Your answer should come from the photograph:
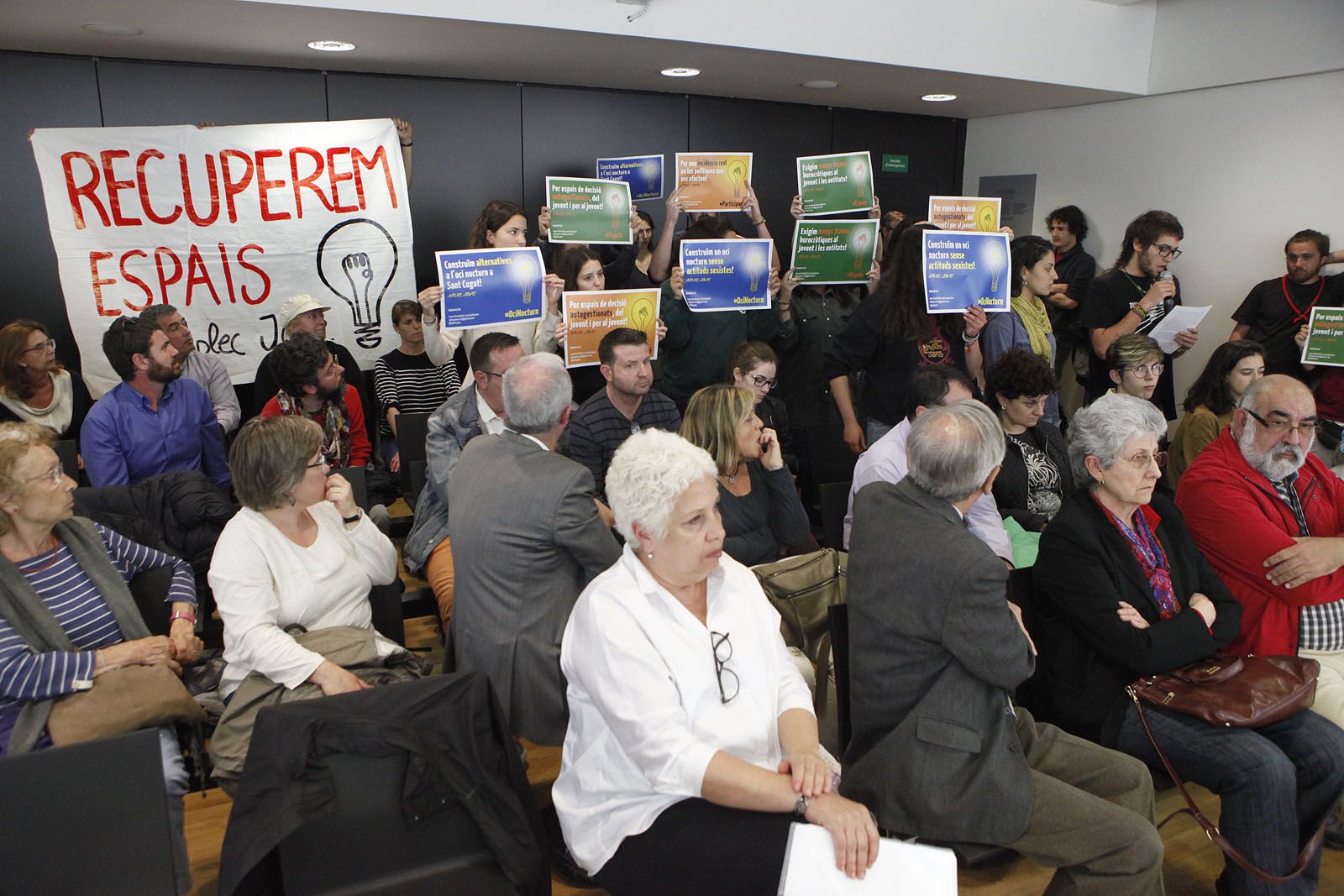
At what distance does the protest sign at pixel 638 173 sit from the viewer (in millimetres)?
5551

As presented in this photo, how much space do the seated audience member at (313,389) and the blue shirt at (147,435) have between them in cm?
31

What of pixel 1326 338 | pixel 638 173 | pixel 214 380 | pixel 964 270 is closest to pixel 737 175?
pixel 638 173

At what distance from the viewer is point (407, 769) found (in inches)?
81.7

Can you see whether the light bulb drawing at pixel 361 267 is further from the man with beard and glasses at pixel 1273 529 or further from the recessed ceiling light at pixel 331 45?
the man with beard and glasses at pixel 1273 529

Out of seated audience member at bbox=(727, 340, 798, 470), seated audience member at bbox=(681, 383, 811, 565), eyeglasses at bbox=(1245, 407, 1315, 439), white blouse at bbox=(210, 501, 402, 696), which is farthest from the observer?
seated audience member at bbox=(727, 340, 798, 470)

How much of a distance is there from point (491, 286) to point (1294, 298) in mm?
4715

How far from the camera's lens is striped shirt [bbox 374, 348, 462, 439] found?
544 centimetres

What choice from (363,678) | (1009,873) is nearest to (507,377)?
(363,678)

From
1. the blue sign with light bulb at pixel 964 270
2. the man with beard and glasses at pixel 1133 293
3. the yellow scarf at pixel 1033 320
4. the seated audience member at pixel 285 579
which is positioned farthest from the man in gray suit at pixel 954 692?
the man with beard and glasses at pixel 1133 293

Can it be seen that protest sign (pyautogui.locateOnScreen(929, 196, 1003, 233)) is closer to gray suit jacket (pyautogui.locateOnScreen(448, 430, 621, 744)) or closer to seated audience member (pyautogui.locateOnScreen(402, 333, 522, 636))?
seated audience member (pyautogui.locateOnScreen(402, 333, 522, 636))

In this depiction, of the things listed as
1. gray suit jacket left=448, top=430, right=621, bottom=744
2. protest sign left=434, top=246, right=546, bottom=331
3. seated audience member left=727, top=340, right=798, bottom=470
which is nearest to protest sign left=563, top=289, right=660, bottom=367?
protest sign left=434, top=246, right=546, bottom=331

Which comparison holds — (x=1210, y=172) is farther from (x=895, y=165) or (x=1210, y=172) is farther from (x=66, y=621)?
(x=66, y=621)

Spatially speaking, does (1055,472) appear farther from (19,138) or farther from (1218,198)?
(19,138)

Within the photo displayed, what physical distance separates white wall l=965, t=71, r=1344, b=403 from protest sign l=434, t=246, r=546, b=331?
15.6ft
